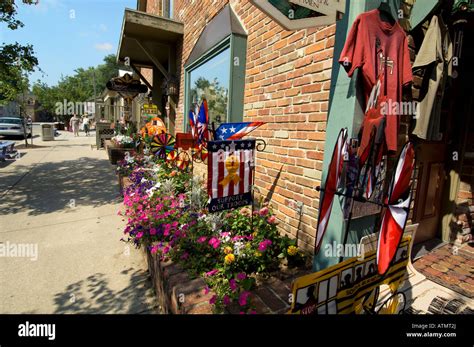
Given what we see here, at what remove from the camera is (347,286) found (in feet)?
5.69

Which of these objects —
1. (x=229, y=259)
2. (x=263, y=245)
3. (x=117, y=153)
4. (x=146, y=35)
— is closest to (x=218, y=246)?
(x=229, y=259)

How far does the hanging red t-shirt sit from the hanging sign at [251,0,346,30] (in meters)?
0.25

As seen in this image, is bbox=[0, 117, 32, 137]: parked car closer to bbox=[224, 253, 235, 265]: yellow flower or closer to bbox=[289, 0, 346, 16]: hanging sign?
bbox=[224, 253, 235, 265]: yellow flower

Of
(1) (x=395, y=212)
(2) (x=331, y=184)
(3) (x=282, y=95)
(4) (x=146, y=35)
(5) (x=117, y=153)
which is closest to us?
(1) (x=395, y=212)

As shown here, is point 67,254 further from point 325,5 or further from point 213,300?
point 325,5

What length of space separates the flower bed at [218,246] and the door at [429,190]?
72.1 inches

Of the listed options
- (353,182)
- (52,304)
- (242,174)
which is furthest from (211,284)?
(52,304)

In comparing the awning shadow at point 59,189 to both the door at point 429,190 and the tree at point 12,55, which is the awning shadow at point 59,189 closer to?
the tree at point 12,55

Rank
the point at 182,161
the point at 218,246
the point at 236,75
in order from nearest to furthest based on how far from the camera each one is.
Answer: the point at 218,246
the point at 236,75
the point at 182,161

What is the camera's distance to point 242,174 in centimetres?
289

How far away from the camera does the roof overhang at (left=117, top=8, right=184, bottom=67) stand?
20.3ft

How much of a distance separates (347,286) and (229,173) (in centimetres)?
151

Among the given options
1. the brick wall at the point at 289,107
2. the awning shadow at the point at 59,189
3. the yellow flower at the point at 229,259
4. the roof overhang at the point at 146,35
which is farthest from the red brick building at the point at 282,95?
the awning shadow at the point at 59,189

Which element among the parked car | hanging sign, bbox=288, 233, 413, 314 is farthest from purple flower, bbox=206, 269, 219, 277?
the parked car
